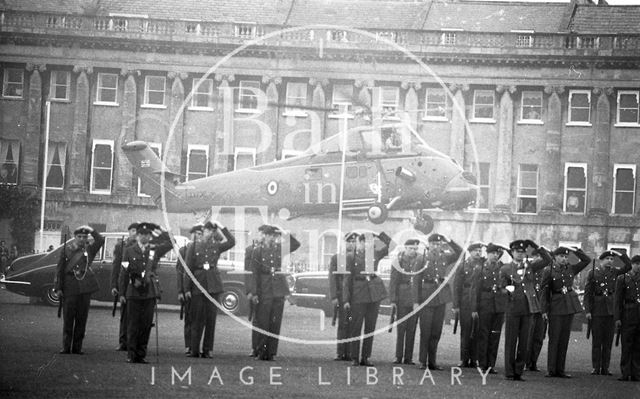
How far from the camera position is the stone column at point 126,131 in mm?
44344

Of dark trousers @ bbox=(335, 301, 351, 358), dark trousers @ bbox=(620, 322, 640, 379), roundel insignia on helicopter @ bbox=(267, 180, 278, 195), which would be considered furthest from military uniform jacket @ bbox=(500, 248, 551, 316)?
roundel insignia on helicopter @ bbox=(267, 180, 278, 195)

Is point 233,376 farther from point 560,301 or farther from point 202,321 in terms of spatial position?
point 560,301

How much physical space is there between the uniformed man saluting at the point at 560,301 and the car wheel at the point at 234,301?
36.8 feet

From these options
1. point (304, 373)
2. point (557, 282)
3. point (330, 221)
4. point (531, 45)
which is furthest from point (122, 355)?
point (531, 45)

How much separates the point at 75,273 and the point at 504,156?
97.3ft

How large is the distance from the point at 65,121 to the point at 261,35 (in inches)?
307

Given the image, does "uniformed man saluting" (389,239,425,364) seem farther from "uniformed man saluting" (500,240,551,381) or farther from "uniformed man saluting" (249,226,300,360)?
"uniformed man saluting" (500,240,551,381)

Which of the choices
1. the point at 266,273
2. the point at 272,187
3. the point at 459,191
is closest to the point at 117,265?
the point at 266,273

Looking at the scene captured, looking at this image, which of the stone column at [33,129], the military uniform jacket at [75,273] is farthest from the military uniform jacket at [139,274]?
the stone column at [33,129]

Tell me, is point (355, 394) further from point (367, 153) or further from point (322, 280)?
point (367, 153)

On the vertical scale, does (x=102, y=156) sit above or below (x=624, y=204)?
above

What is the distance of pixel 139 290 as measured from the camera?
18.0 meters

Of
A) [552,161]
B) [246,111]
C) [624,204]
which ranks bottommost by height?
[624,204]

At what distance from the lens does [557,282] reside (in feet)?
62.2
